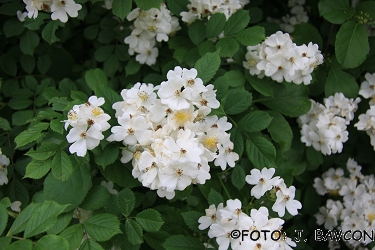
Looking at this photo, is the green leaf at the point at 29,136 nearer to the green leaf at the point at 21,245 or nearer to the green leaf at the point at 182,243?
the green leaf at the point at 21,245

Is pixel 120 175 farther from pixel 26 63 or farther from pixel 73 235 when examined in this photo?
pixel 26 63

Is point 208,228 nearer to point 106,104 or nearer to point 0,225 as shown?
point 106,104

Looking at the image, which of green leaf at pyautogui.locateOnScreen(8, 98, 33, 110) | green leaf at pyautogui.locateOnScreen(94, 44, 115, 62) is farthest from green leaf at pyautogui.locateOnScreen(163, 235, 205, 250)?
green leaf at pyautogui.locateOnScreen(94, 44, 115, 62)

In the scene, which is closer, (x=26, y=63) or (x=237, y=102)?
(x=237, y=102)

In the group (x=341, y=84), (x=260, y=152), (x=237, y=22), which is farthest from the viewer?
(x=341, y=84)

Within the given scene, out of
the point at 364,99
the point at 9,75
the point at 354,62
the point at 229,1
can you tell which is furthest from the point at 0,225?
the point at 364,99

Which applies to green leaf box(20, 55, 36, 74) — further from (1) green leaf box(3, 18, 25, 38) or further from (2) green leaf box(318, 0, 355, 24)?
(2) green leaf box(318, 0, 355, 24)

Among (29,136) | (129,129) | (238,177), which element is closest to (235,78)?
(238,177)
